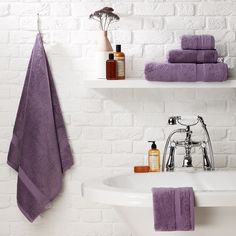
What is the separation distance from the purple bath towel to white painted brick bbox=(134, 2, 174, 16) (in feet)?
2.11

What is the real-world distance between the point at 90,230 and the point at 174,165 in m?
0.68

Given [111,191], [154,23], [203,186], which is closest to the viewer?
[111,191]

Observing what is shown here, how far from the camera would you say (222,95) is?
374 cm

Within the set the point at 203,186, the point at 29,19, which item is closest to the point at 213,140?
the point at 203,186

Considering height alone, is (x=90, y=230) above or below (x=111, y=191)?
below

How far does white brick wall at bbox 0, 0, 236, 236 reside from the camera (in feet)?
12.2

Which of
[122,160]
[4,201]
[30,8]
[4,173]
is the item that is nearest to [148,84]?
[122,160]

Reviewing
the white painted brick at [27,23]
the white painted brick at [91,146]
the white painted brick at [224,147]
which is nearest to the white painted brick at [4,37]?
the white painted brick at [27,23]

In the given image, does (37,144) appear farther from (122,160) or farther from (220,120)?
(220,120)

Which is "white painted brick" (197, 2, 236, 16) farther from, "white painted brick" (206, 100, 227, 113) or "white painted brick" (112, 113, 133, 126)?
"white painted brick" (112, 113, 133, 126)

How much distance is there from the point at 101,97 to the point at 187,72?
609 millimetres

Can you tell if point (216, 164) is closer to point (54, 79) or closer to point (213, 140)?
point (213, 140)

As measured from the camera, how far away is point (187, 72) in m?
3.42

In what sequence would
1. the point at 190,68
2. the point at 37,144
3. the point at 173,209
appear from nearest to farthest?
1. the point at 173,209
2. the point at 190,68
3. the point at 37,144
